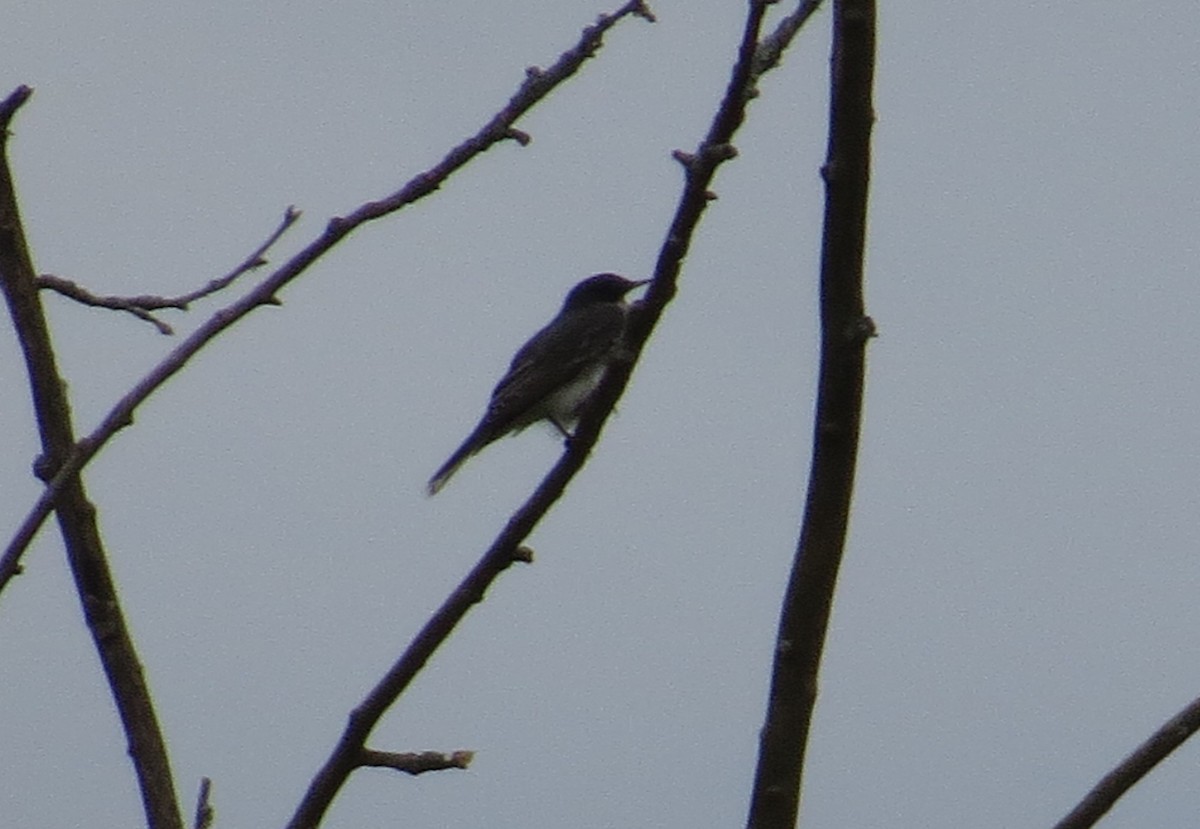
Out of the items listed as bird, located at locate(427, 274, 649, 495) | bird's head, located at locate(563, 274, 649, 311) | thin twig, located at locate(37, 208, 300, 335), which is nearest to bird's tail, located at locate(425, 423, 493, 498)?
bird, located at locate(427, 274, 649, 495)

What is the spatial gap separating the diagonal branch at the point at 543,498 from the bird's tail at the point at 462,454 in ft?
18.8

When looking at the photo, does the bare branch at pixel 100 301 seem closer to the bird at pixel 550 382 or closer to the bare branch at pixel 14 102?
the bare branch at pixel 14 102

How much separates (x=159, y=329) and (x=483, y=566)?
3.04ft

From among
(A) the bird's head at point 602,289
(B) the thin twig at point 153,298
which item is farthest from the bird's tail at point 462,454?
(B) the thin twig at point 153,298

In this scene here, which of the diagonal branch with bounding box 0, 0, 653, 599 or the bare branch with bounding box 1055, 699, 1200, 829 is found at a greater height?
the diagonal branch with bounding box 0, 0, 653, 599

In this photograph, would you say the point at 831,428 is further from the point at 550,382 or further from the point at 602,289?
the point at 602,289

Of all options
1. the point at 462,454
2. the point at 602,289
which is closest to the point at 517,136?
the point at 462,454

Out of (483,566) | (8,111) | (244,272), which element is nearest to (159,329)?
(244,272)

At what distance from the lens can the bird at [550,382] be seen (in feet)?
28.7

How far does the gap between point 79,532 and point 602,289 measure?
25.1ft

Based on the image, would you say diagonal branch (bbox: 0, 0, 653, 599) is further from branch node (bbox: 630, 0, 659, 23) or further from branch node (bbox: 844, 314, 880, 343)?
branch node (bbox: 844, 314, 880, 343)

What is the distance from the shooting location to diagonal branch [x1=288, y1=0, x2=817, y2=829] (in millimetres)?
2680

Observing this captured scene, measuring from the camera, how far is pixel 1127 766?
2523mm

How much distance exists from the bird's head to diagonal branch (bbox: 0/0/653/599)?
7188mm
